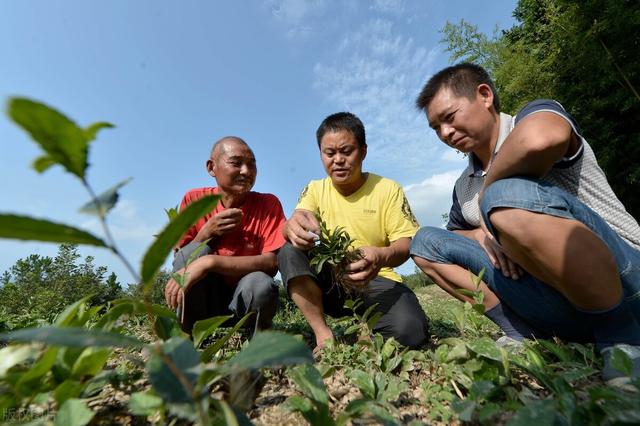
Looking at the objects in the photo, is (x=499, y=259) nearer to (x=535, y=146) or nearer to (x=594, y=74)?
(x=535, y=146)

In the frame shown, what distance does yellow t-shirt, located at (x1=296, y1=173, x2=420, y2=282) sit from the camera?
7.78 ft

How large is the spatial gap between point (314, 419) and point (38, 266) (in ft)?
20.1

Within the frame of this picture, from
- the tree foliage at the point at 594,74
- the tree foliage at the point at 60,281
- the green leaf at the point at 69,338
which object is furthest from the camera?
the tree foliage at the point at 594,74

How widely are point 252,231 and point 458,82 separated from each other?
63.2 inches

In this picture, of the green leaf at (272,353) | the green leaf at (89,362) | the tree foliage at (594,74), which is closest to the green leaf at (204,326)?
the green leaf at (89,362)

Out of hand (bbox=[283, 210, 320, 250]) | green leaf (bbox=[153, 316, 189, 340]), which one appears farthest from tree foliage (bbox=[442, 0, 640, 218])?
green leaf (bbox=[153, 316, 189, 340])

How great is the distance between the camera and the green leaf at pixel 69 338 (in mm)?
373

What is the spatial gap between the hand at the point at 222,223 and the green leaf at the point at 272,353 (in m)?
1.72

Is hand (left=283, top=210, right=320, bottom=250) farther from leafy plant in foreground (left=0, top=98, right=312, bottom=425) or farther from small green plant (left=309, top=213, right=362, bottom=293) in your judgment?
leafy plant in foreground (left=0, top=98, right=312, bottom=425)

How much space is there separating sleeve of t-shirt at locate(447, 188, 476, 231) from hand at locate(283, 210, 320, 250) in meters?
0.95

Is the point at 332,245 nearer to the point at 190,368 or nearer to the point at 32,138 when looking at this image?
the point at 190,368

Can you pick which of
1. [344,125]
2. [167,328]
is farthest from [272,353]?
[344,125]

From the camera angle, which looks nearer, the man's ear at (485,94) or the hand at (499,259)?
the hand at (499,259)

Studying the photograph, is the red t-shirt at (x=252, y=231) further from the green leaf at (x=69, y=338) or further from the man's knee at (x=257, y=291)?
the green leaf at (x=69, y=338)
